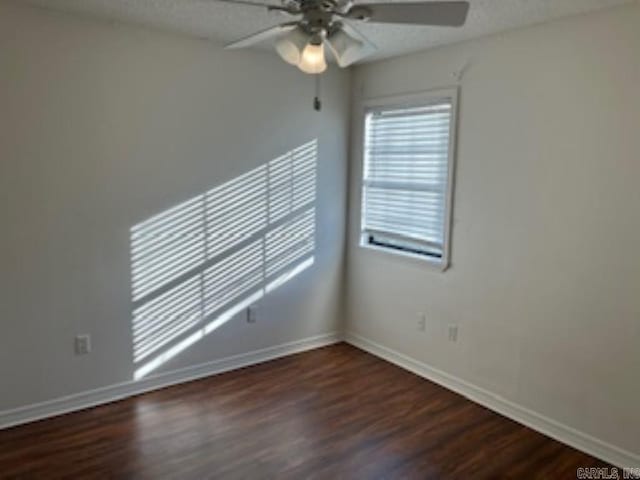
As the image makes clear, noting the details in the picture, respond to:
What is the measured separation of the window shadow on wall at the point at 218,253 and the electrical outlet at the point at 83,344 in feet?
0.90

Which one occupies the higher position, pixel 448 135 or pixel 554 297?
pixel 448 135

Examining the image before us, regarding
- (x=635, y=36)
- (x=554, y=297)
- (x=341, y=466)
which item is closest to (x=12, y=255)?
(x=341, y=466)

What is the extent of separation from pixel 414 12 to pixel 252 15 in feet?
3.89

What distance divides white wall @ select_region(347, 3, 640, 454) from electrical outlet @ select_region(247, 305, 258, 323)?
1226mm

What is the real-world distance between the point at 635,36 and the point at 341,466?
2.57 metres

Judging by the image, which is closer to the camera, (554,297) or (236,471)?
(236,471)

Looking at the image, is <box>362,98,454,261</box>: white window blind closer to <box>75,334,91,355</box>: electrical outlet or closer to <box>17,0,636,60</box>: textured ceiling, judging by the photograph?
<box>17,0,636,60</box>: textured ceiling

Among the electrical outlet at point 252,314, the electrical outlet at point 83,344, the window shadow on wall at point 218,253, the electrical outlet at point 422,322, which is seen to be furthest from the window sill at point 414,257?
the electrical outlet at point 83,344

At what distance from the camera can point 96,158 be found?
117 inches

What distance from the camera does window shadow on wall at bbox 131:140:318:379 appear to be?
3.25 m

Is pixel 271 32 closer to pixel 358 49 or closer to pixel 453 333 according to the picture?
pixel 358 49

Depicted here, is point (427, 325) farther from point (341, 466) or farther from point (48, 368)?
point (48, 368)

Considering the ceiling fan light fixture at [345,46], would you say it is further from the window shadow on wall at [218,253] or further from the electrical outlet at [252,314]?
the electrical outlet at [252,314]

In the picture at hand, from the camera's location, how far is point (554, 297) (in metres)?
2.85
